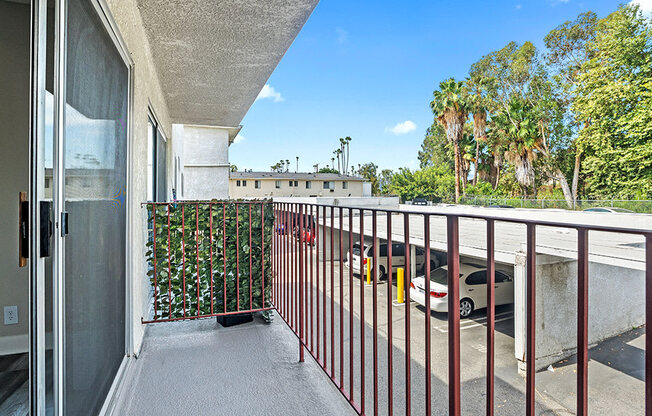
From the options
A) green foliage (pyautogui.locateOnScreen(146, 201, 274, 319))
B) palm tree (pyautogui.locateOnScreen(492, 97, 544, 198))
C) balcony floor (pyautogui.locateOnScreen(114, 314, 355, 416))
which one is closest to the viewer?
balcony floor (pyautogui.locateOnScreen(114, 314, 355, 416))

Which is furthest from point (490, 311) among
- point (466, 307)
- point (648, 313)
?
point (466, 307)

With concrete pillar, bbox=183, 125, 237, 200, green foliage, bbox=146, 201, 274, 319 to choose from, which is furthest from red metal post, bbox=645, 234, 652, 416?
concrete pillar, bbox=183, 125, 237, 200

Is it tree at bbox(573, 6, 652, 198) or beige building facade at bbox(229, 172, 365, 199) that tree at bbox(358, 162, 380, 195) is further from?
tree at bbox(573, 6, 652, 198)

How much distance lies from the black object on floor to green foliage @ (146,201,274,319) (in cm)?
12

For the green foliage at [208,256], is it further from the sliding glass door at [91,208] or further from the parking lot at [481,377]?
the parking lot at [481,377]

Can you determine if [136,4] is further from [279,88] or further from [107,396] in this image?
[279,88]

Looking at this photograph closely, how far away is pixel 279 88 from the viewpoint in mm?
76562

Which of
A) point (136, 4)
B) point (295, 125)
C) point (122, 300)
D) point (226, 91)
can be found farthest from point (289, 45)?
point (295, 125)

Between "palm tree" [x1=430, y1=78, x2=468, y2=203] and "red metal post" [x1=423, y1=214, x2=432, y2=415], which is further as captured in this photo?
"palm tree" [x1=430, y1=78, x2=468, y2=203]

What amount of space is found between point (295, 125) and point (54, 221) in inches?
2842

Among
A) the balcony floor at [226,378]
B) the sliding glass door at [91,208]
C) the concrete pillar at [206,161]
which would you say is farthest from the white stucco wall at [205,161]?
the sliding glass door at [91,208]

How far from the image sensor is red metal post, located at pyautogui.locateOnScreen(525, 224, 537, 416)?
735 millimetres

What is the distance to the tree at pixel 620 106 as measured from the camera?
52.7ft

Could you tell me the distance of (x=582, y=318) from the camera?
2.11ft
